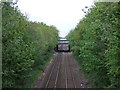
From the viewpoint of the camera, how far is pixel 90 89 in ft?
95.3

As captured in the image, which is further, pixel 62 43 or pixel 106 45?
pixel 62 43

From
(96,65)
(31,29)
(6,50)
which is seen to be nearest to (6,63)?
(6,50)

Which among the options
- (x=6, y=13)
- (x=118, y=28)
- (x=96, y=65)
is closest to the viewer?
(x=118, y=28)

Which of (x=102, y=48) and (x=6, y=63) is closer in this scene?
(x=6, y=63)

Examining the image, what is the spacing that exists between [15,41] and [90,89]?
12.0 metres

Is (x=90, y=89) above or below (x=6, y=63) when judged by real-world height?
below

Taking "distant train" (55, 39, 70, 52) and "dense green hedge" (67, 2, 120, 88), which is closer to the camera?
"dense green hedge" (67, 2, 120, 88)

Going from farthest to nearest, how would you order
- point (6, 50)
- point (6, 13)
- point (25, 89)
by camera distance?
point (25, 89), point (6, 13), point (6, 50)

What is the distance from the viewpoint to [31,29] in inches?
1479

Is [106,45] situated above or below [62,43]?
above

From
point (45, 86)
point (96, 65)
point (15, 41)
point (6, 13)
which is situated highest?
point (6, 13)

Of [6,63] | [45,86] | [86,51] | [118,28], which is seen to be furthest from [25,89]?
[118,28]

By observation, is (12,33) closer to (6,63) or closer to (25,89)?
(6,63)

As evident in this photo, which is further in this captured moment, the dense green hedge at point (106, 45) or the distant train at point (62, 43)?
the distant train at point (62, 43)
